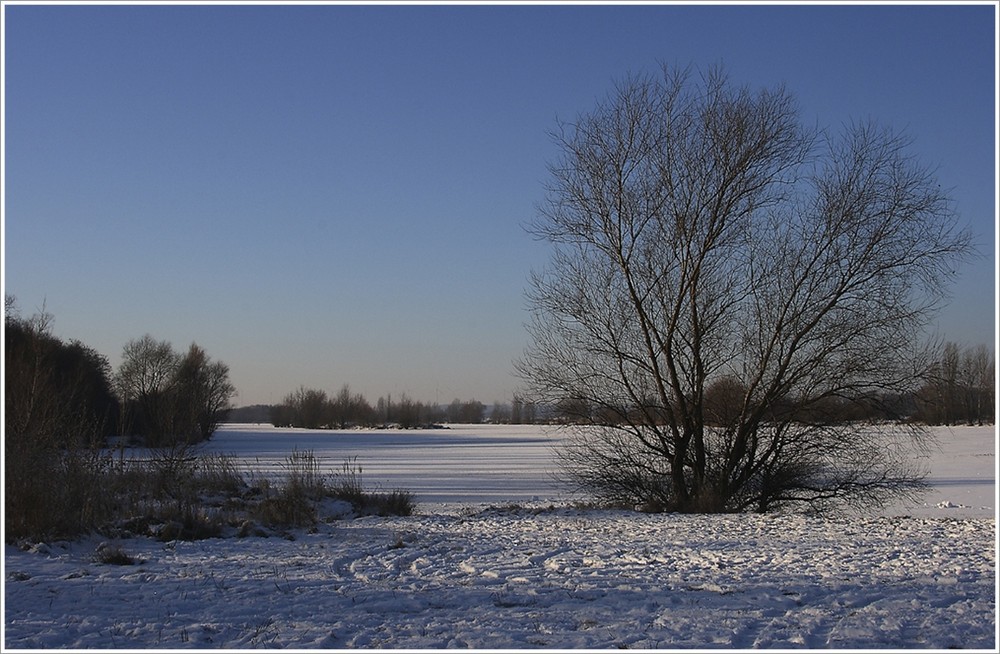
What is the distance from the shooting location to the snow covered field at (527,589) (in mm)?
5660

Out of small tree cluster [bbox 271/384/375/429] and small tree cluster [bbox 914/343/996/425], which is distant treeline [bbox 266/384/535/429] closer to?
small tree cluster [bbox 271/384/375/429]

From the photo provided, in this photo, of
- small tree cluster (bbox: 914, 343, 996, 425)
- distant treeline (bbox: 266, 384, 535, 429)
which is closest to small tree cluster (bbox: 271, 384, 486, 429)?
distant treeline (bbox: 266, 384, 535, 429)

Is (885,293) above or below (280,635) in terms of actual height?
above

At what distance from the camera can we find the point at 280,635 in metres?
5.71

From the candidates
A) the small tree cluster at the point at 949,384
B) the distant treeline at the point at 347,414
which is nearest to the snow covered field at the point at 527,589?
the small tree cluster at the point at 949,384

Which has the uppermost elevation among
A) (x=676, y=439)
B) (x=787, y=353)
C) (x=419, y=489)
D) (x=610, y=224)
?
(x=610, y=224)

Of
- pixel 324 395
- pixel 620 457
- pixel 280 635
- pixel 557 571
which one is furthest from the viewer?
pixel 324 395

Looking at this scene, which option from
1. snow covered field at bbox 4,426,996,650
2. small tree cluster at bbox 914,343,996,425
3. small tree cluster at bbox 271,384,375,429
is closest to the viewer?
snow covered field at bbox 4,426,996,650

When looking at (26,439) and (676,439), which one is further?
(676,439)

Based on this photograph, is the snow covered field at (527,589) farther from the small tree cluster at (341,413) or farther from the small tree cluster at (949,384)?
the small tree cluster at (341,413)

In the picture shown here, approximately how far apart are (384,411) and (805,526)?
406ft

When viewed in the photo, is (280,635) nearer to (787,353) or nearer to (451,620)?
(451,620)

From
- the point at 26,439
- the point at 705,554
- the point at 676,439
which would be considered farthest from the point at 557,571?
the point at 676,439

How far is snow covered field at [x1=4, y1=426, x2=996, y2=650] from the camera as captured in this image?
566cm
